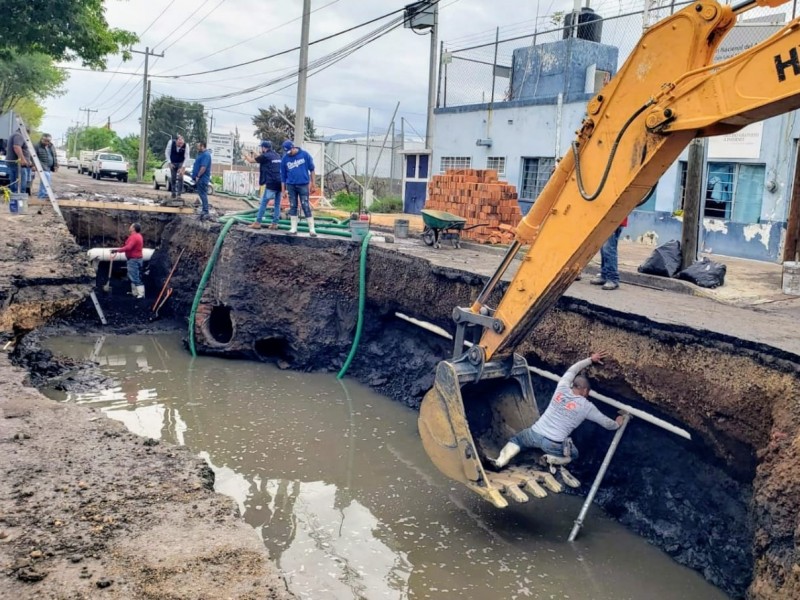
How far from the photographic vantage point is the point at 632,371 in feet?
22.9

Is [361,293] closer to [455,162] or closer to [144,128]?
[455,162]

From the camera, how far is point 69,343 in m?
12.5

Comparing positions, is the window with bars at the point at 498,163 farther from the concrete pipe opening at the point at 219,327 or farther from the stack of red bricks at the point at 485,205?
the concrete pipe opening at the point at 219,327

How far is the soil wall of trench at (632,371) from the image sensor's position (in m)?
5.51

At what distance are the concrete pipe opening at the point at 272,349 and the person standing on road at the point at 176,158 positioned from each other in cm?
554

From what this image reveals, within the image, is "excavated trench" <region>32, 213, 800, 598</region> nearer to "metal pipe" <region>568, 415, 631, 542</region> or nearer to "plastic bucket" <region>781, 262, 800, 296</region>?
"metal pipe" <region>568, 415, 631, 542</region>

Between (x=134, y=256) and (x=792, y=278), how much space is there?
36.7 feet

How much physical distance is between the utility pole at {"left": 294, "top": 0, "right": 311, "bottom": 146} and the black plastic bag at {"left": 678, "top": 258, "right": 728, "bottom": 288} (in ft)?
33.6

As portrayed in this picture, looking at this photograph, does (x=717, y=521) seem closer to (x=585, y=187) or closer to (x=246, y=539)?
(x=585, y=187)

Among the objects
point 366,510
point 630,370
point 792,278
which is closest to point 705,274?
point 792,278

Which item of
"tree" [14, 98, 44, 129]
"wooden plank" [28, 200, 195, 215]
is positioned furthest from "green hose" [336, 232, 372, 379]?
"tree" [14, 98, 44, 129]

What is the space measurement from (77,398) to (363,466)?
13.6 feet

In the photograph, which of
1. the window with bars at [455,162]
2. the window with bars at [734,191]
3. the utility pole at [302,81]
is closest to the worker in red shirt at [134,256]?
the utility pole at [302,81]

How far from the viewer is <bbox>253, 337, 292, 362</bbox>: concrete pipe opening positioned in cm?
1198
